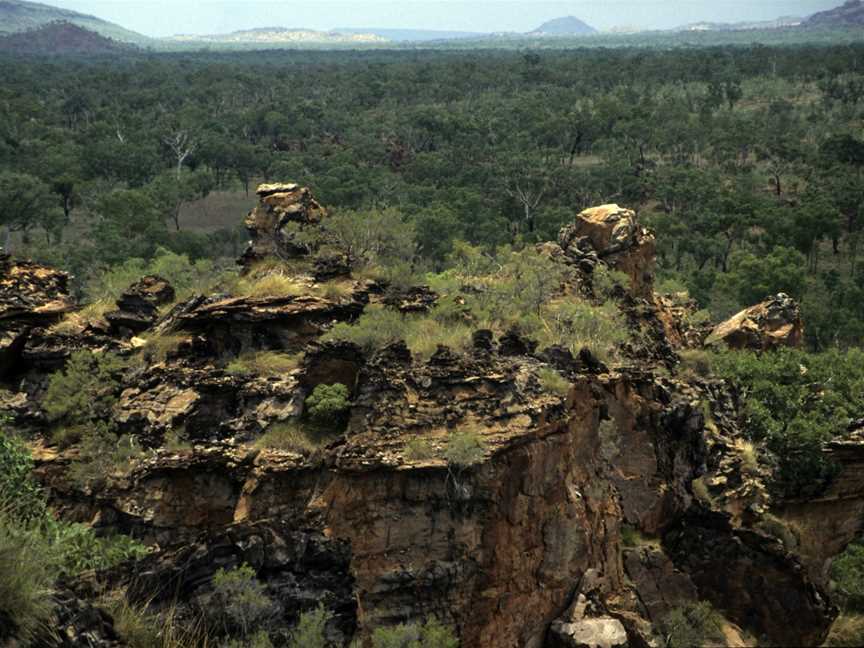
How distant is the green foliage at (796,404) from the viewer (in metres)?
20.9

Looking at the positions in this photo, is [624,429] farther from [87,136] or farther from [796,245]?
[87,136]

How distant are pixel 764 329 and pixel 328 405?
17398 mm

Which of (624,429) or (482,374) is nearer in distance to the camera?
(482,374)

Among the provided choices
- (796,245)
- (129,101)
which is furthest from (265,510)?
(129,101)

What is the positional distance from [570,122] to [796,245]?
34.6 m

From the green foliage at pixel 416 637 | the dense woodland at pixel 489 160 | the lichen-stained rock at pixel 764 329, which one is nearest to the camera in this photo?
the green foliage at pixel 416 637

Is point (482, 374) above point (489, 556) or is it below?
above

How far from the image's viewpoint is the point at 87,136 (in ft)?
258

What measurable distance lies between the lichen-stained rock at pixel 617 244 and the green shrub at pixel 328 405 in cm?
984

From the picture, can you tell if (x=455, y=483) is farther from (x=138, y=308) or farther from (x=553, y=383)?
(x=138, y=308)

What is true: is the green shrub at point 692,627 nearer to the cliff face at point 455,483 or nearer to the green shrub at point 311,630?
the cliff face at point 455,483

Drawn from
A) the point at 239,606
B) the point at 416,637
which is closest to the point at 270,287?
the point at 416,637

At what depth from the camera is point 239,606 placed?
899 cm

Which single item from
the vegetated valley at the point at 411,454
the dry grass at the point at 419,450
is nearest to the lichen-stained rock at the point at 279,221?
the vegetated valley at the point at 411,454
